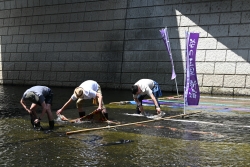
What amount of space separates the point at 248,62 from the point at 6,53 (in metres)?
16.0

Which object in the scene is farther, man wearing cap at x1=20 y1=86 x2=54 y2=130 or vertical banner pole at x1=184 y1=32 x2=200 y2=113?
vertical banner pole at x1=184 y1=32 x2=200 y2=113

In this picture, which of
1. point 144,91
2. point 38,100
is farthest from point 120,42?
point 38,100

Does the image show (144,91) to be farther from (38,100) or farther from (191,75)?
(38,100)

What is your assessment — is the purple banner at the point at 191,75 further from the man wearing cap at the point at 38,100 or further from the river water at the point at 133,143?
the man wearing cap at the point at 38,100

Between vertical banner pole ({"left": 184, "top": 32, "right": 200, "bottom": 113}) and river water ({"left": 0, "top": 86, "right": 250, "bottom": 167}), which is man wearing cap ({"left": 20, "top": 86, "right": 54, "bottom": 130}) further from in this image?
vertical banner pole ({"left": 184, "top": 32, "right": 200, "bottom": 113})

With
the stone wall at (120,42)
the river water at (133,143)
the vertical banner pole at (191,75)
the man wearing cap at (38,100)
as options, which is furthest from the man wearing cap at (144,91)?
the stone wall at (120,42)

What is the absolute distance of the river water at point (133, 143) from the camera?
18.2ft

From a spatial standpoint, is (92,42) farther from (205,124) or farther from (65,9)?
(205,124)

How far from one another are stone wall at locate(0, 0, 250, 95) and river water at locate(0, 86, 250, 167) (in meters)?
7.44

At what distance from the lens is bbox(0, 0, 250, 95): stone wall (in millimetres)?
17328

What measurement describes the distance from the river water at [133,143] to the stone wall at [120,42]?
7440mm

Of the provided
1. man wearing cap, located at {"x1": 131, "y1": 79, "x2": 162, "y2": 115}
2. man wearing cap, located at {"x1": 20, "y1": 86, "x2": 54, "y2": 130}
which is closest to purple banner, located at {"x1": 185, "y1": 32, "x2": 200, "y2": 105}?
man wearing cap, located at {"x1": 131, "y1": 79, "x2": 162, "y2": 115}

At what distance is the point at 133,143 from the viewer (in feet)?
22.3

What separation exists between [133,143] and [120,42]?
47.1 feet
